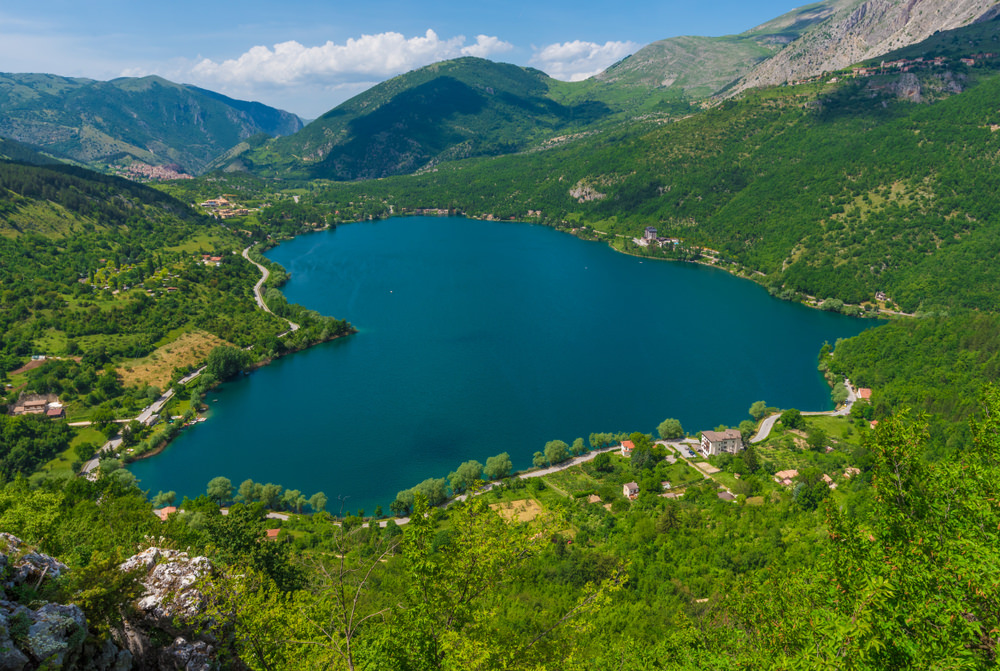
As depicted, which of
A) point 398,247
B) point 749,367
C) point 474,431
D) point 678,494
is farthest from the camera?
point 398,247

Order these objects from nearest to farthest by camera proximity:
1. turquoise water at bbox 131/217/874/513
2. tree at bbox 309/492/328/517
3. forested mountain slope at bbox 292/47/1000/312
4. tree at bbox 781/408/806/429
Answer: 1. tree at bbox 309/492/328/517
2. turquoise water at bbox 131/217/874/513
3. tree at bbox 781/408/806/429
4. forested mountain slope at bbox 292/47/1000/312

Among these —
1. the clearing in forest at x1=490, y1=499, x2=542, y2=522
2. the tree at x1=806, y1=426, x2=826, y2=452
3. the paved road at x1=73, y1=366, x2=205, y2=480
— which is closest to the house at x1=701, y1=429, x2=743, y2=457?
the tree at x1=806, y1=426, x2=826, y2=452

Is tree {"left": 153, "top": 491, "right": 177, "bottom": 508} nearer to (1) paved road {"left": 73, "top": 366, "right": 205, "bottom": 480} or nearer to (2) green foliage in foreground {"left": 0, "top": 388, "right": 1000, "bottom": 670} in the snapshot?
(1) paved road {"left": 73, "top": 366, "right": 205, "bottom": 480}

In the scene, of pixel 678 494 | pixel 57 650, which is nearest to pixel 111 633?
pixel 57 650

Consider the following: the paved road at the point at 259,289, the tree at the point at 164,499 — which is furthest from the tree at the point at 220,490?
the paved road at the point at 259,289

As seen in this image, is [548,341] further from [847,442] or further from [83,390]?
[83,390]

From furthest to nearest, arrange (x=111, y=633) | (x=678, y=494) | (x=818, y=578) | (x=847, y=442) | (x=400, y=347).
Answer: (x=400, y=347)
(x=847, y=442)
(x=678, y=494)
(x=111, y=633)
(x=818, y=578)

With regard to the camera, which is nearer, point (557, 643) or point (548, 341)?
point (557, 643)
